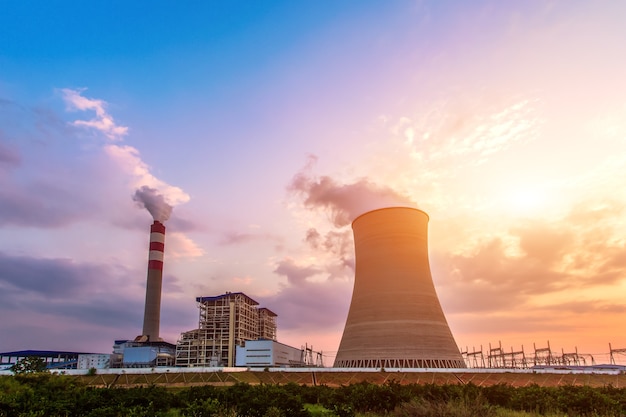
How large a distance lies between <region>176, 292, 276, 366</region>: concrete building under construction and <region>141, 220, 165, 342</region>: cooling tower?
10.9 feet

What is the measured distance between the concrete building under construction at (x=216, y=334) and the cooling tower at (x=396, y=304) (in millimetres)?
18424

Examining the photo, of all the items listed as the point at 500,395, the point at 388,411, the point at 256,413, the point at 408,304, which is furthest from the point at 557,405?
the point at 408,304

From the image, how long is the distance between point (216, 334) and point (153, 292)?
26.9ft

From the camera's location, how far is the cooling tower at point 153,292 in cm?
4472

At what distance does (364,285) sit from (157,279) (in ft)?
80.8

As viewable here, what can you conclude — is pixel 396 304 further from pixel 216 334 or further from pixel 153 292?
pixel 153 292

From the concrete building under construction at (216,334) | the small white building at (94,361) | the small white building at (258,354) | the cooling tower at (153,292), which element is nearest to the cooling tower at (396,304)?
the small white building at (258,354)

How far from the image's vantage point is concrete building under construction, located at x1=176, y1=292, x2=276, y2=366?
45656mm

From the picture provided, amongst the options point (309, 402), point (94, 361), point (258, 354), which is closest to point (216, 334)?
point (258, 354)

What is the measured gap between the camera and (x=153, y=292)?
4469cm

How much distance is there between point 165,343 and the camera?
45906mm

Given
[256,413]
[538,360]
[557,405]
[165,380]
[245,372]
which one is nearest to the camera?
[256,413]

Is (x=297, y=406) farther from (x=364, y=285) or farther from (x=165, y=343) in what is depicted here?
(x=165, y=343)

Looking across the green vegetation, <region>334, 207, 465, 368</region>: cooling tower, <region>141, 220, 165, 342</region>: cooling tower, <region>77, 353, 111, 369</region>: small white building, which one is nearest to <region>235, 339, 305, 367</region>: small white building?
<region>141, 220, 165, 342</region>: cooling tower
